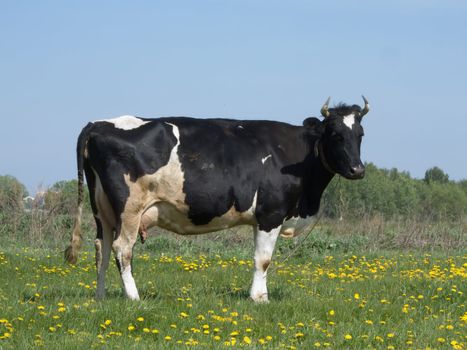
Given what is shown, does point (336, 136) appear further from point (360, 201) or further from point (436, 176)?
point (436, 176)

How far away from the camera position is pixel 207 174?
32.9 feet

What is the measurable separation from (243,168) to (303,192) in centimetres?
108

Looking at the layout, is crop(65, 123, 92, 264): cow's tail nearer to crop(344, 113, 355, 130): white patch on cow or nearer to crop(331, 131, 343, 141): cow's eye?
crop(331, 131, 343, 141): cow's eye

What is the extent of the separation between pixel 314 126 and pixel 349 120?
2.00 feet

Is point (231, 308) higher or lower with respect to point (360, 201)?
lower

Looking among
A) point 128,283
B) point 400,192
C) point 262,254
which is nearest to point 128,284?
point 128,283

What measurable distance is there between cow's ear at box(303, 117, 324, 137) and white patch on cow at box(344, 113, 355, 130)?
1.31 ft

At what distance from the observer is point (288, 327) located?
8.08 m

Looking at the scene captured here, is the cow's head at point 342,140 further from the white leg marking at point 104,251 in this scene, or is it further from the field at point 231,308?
the white leg marking at point 104,251

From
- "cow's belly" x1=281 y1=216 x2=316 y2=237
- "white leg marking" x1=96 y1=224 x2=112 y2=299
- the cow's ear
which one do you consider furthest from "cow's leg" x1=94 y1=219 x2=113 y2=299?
the cow's ear

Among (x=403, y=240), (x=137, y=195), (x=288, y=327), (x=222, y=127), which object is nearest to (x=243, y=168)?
(x=222, y=127)

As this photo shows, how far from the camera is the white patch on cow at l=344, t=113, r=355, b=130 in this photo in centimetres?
1055

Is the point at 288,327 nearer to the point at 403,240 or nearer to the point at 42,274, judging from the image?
the point at 42,274

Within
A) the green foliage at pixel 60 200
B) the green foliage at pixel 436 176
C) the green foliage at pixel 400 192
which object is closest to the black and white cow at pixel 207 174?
the green foliage at pixel 60 200
